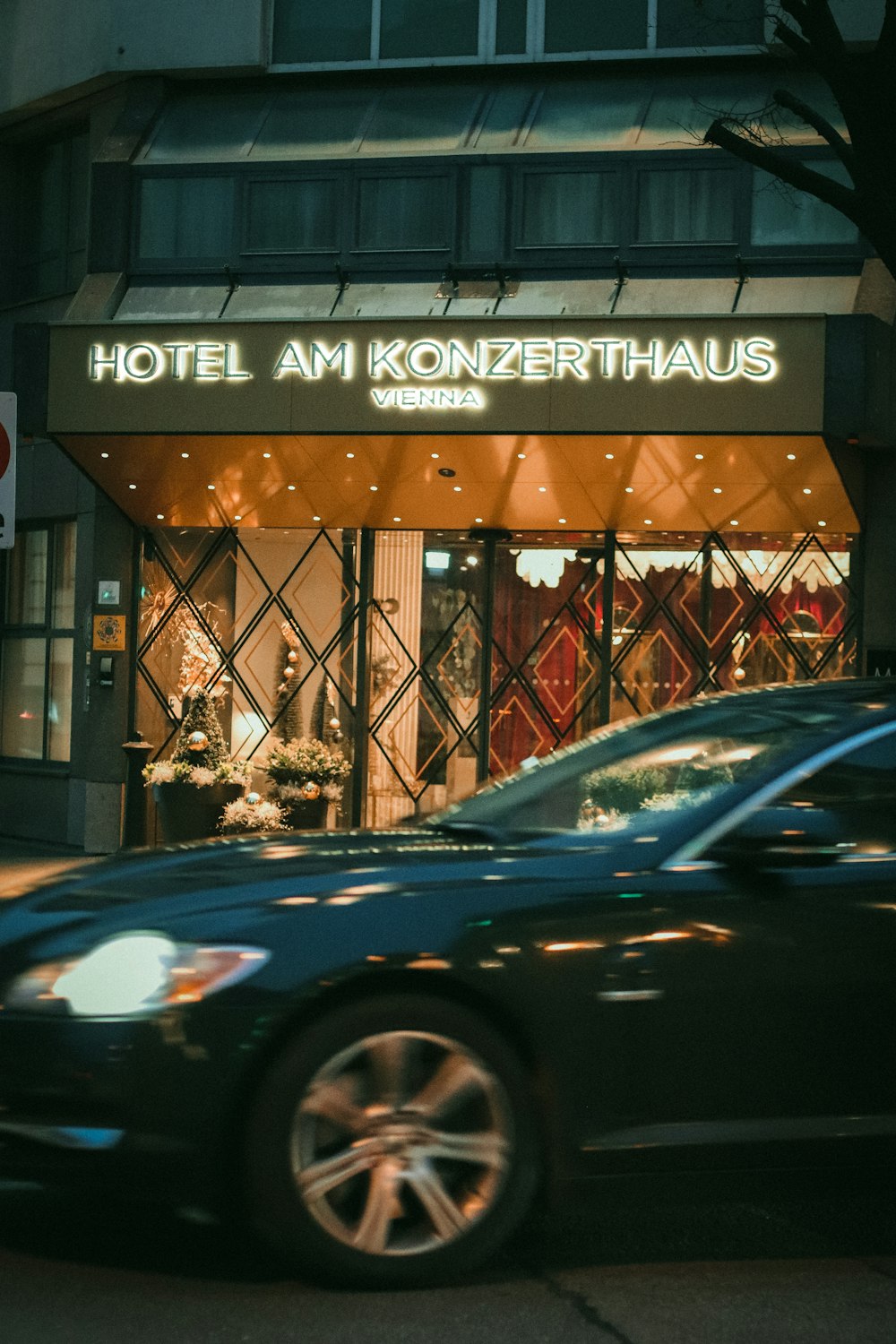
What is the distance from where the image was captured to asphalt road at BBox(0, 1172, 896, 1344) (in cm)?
419

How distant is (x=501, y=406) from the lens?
47.1 ft

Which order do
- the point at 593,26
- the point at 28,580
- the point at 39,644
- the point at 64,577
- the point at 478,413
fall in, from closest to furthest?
the point at 478,413 < the point at 593,26 < the point at 64,577 < the point at 39,644 < the point at 28,580

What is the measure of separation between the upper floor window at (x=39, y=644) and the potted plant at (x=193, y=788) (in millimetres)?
1977

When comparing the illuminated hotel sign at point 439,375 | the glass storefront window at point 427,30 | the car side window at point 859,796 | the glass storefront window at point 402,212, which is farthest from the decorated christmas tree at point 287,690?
the car side window at point 859,796

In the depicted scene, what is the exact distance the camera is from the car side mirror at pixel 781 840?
15.3 ft

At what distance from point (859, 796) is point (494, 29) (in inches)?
537

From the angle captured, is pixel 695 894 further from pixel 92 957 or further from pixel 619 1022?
pixel 92 957

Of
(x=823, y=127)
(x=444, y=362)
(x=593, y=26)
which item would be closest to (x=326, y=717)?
(x=444, y=362)

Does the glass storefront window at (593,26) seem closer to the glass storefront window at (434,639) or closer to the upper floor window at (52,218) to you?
the glass storefront window at (434,639)

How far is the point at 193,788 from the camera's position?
52.0 ft

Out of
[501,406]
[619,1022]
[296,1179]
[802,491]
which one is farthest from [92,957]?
[802,491]

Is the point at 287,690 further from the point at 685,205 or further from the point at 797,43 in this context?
the point at 797,43

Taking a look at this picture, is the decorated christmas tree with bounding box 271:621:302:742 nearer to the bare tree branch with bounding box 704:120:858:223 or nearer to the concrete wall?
the concrete wall

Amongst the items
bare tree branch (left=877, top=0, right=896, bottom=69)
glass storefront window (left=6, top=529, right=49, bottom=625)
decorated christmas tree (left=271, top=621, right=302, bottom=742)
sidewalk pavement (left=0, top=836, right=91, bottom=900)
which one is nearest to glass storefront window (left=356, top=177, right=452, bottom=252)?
decorated christmas tree (left=271, top=621, right=302, bottom=742)
